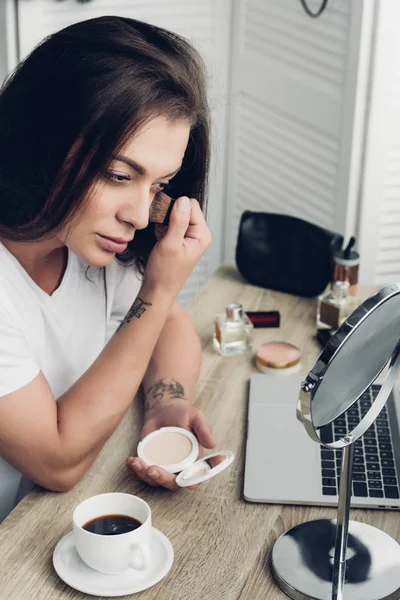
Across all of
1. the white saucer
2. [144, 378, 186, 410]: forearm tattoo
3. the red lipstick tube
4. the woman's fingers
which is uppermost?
the white saucer

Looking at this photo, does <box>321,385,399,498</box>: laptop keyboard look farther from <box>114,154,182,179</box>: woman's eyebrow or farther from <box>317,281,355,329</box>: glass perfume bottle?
<box>114,154,182,179</box>: woman's eyebrow

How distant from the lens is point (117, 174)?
1106mm

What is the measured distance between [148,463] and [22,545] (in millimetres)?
202

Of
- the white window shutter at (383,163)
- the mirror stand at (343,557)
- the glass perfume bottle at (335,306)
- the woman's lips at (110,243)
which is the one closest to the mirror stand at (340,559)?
A: the mirror stand at (343,557)

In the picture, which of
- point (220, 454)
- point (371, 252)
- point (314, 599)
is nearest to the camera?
point (314, 599)

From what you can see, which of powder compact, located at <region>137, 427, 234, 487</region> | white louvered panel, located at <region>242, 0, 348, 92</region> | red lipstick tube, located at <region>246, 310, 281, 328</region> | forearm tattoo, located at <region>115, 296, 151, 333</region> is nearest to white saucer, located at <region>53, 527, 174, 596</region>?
powder compact, located at <region>137, 427, 234, 487</region>

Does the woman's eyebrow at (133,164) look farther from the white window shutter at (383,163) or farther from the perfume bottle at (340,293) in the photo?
the white window shutter at (383,163)

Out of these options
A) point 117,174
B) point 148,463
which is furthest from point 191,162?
point 148,463

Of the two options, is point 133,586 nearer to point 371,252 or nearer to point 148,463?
point 148,463

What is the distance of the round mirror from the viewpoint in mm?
716

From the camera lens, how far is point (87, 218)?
3.74 ft

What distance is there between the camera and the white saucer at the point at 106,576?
0.91 m

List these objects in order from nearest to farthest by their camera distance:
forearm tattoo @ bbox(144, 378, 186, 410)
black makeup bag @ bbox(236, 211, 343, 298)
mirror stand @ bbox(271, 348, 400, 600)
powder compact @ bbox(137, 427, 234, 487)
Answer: mirror stand @ bbox(271, 348, 400, 600) → powder compact @ bbox(137, 427, 234, 487) → forearm tattoo @ bbox(144, 378, 186, 410) → black makeup bag @ bbox(236, 211, 343, 298)

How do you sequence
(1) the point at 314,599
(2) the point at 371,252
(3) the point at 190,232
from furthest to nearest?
(2) the point at 371,252 < (3) the point at 190,232 < (1) the point at 314,599
